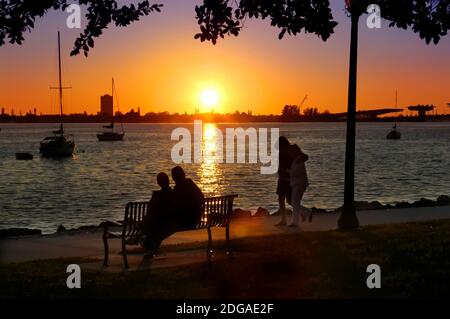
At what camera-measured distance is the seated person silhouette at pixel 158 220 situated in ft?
33.9

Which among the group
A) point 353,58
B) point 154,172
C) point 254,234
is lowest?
point 154,172

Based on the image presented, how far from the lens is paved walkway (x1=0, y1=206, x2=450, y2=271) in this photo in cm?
1082

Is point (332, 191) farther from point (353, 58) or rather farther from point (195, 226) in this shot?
point (195, 226)

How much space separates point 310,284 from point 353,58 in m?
5.68

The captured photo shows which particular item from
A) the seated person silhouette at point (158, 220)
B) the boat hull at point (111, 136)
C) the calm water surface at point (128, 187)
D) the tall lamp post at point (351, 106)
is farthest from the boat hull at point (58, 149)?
the seated person silhouette at point (158, 220)

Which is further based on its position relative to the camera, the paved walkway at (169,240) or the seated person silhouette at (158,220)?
the paved walkway at (169,240)

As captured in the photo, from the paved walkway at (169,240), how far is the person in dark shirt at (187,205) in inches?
20.8

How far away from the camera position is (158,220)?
34.3 ft

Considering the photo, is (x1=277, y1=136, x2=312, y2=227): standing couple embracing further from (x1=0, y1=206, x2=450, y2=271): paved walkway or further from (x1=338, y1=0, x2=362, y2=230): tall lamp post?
(x1=338, y1=0, x2=362, y2=230): tall lamp post

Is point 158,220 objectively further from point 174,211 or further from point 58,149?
point 58,149

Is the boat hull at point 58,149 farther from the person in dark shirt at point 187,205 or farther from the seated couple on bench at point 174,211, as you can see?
the person in dark shirt at point 187,205

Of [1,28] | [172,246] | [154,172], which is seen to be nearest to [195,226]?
[172,246]
